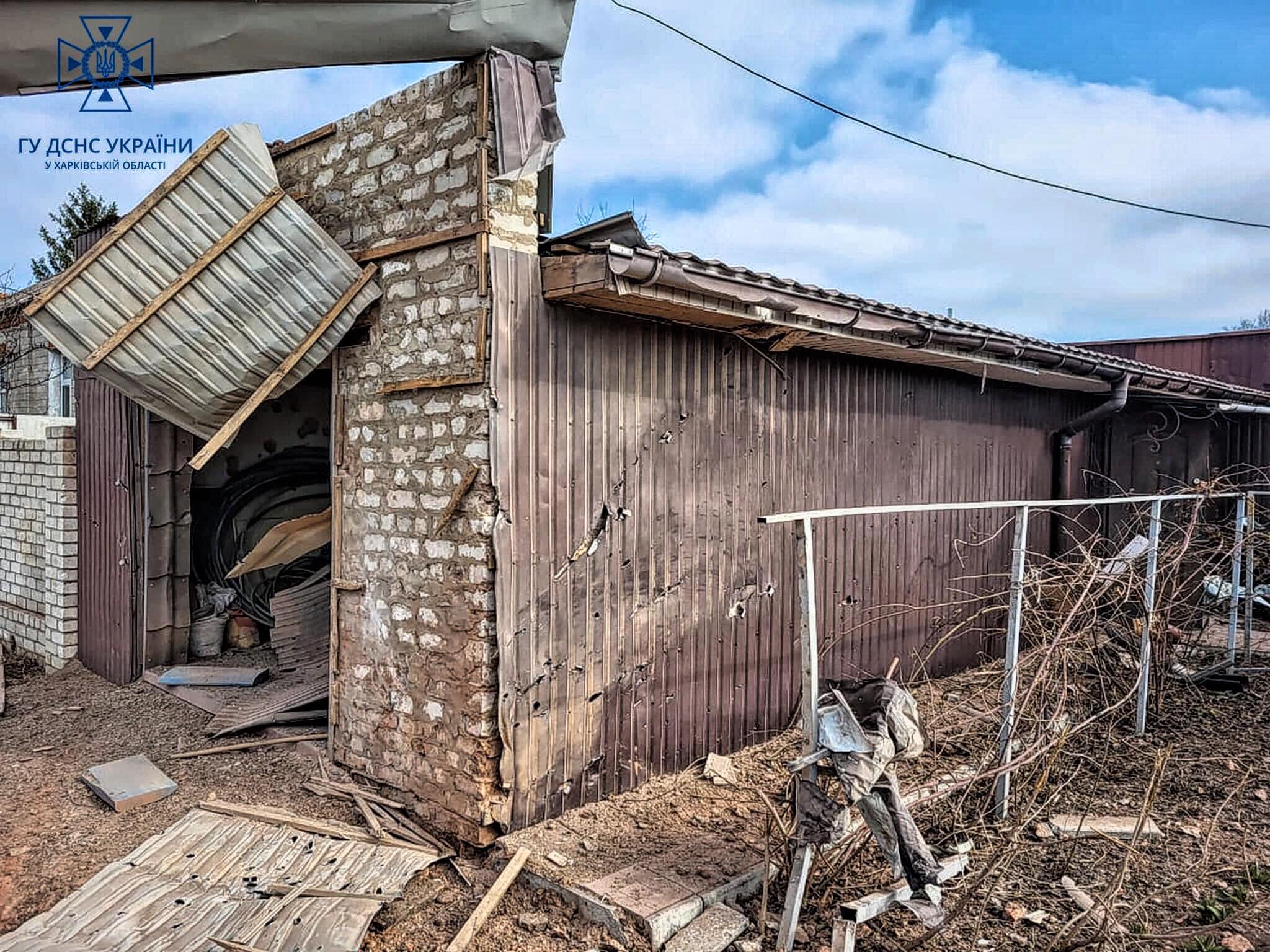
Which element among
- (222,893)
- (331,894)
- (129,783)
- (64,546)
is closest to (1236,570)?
(331,894)

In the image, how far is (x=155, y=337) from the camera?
4.27 metres

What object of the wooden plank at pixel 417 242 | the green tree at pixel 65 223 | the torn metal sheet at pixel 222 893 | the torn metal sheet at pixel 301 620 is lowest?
the torn metal sheet at pixel 222 893

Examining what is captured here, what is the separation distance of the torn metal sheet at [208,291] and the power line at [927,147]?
3722 mm

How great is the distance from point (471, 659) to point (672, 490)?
5.23 feet

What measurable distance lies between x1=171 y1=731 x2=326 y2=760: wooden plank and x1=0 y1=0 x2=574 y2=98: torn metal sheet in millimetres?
3849

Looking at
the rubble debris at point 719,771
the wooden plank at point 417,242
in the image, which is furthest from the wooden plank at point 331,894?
the wooden plank at point 417,242

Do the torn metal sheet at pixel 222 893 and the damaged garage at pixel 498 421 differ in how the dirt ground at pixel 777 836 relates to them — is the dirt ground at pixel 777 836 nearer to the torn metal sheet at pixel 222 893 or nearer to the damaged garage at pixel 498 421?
the torn metal sheet at pixel 222 893

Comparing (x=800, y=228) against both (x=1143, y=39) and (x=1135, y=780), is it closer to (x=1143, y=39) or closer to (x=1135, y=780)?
(x=1143, y=39)

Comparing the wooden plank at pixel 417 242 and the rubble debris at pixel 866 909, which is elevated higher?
the wooden plank at pixel 417 242

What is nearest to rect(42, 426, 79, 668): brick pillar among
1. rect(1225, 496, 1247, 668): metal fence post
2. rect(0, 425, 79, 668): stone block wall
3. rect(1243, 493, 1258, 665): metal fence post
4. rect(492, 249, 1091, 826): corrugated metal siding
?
rect(0, 425, 79, 668): stone block wall

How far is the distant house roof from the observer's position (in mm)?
3793

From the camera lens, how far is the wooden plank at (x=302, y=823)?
4.01 metres

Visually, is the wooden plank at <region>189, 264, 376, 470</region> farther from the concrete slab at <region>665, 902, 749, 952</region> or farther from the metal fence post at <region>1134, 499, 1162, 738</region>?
the metal fence post at <region>1134, 499, 1162, 738</region>

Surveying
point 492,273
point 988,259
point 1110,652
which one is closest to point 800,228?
point 988,259
